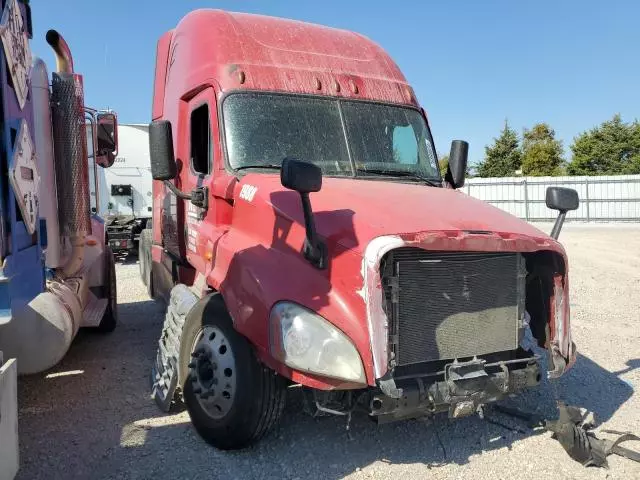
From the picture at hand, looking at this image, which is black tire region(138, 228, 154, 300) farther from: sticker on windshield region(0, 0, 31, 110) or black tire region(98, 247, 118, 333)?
sticker on windshield region(0, 0, 31, 110)

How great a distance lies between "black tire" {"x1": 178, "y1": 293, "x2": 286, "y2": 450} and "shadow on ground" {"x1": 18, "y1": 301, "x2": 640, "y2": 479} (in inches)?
5.8

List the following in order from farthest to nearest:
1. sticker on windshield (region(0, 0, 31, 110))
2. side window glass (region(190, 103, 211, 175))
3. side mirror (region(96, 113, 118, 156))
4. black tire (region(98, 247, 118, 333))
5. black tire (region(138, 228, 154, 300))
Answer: black tire (region(138, 228, 154, 300)), black tire (region(98, 247, 118, 333)), side mirror (region(96, 113, 118, 156)), side window glass (region(190, 103, 211, 175)), sticker on windshield (region(0, 0, 31, 110))

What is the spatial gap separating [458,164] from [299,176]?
244 centimetres

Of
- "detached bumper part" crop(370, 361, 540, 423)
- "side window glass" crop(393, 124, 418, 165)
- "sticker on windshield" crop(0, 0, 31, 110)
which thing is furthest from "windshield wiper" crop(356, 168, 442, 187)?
"sticker on windshield" crop(0, 0, 31, 110)

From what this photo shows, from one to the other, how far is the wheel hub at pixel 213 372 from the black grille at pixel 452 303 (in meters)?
1.11

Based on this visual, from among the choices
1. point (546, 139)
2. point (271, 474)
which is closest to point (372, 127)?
point (271, 474)

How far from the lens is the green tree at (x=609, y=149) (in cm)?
3459

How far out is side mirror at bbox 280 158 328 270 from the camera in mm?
2951

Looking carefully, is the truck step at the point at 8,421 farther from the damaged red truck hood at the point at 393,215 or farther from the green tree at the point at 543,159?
the green tree at the point at 543,159

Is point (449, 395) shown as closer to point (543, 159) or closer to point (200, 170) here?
point (200, 170)

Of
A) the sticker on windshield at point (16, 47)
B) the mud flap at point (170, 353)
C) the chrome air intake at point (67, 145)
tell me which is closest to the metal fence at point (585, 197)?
the chrome air intake at point (67, 145)

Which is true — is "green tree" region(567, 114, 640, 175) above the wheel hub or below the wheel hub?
above

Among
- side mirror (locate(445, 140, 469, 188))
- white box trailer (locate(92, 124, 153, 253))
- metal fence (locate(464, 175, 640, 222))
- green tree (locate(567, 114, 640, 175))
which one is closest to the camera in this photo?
side mirror (locate(445, 140, 469, 188))

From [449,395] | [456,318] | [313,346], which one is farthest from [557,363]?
[313,346]
